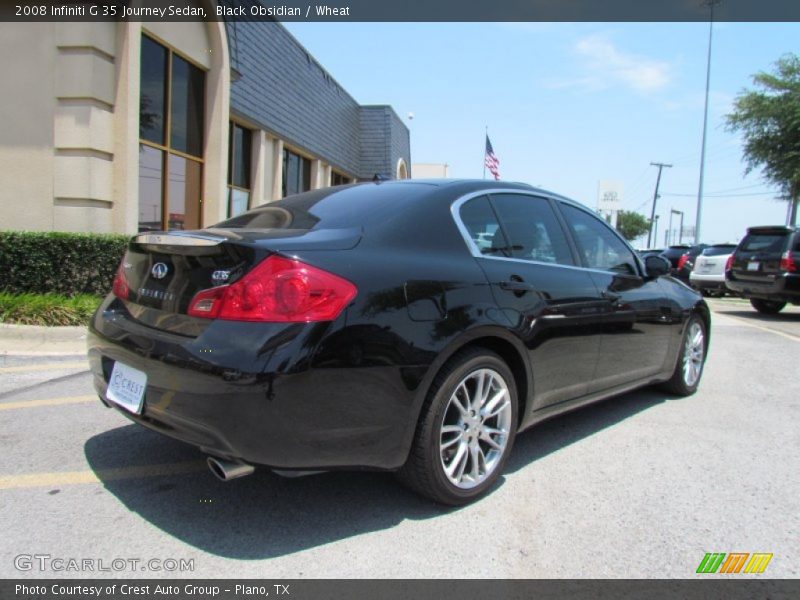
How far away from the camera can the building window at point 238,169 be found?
41.9 feet

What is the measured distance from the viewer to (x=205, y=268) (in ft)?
8.18

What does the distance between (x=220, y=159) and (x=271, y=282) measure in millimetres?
9213

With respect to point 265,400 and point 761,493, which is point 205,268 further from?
point 761,493

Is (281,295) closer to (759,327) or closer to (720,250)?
(759,327)

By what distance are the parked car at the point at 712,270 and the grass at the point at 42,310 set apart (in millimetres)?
16409

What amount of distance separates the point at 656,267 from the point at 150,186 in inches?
304

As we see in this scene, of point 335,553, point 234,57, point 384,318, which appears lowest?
point 335,553

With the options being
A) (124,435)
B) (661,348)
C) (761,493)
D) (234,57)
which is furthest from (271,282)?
(234,57)

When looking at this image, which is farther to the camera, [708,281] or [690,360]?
[708,281]

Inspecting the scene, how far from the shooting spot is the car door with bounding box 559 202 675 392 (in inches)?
154

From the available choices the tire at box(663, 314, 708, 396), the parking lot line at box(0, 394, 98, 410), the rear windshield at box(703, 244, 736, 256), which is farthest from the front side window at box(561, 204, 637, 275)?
the rear windshield at box(703, 244, 736, 256)

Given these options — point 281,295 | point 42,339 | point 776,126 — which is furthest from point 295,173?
point 776,126

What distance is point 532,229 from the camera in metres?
3.59

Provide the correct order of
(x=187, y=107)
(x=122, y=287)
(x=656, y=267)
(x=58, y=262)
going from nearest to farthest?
(x=122, y=287), (x=656, y=267), (x=58, y=262), (x=187, y=107)
